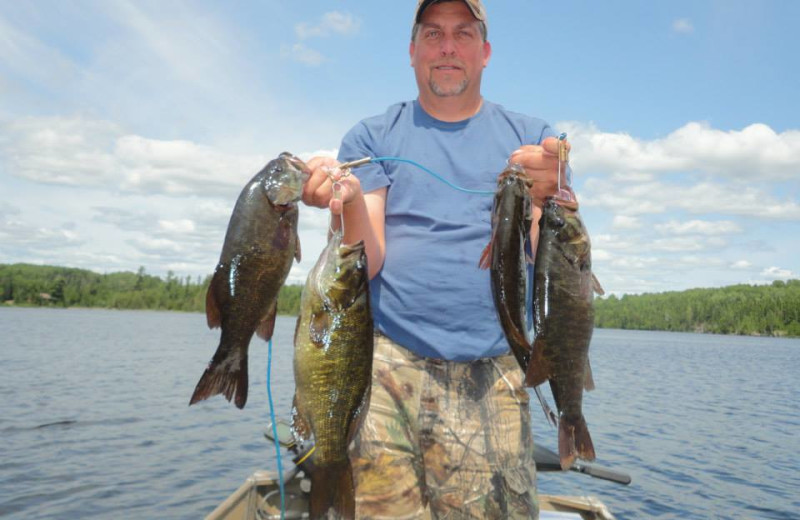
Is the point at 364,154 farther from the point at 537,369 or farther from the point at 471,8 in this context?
the point at 537,369

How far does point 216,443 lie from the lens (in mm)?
16156

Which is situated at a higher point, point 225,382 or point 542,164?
point 542,164

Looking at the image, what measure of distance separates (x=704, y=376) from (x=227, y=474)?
106ft

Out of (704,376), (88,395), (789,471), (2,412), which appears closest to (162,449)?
(2,412)

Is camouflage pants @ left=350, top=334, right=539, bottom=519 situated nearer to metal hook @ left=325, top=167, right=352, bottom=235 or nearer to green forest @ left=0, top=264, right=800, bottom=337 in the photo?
metal hook @ left=325, top=167, right=352, bottom=235

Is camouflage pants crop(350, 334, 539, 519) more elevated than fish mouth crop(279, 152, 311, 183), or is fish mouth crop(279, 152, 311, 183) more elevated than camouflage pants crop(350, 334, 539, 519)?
fish mouth crop(279, 152, 311, 183)

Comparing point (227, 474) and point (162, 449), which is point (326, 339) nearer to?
point (227, 474)

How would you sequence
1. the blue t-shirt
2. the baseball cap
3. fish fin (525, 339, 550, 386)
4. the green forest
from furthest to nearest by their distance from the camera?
the green forest, the baseball cap, the blue t-shirt, fish fin (525, 339, 550, 386)

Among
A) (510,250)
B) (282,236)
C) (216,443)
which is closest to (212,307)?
(282,236)

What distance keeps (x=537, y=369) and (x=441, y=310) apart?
747mm

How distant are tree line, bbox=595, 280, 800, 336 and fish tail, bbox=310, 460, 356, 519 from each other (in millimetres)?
115983

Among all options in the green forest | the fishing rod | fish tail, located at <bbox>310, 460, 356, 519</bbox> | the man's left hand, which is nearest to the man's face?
the man's left hand

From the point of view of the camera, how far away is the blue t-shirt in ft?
12.6

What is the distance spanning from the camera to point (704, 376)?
119 feet
